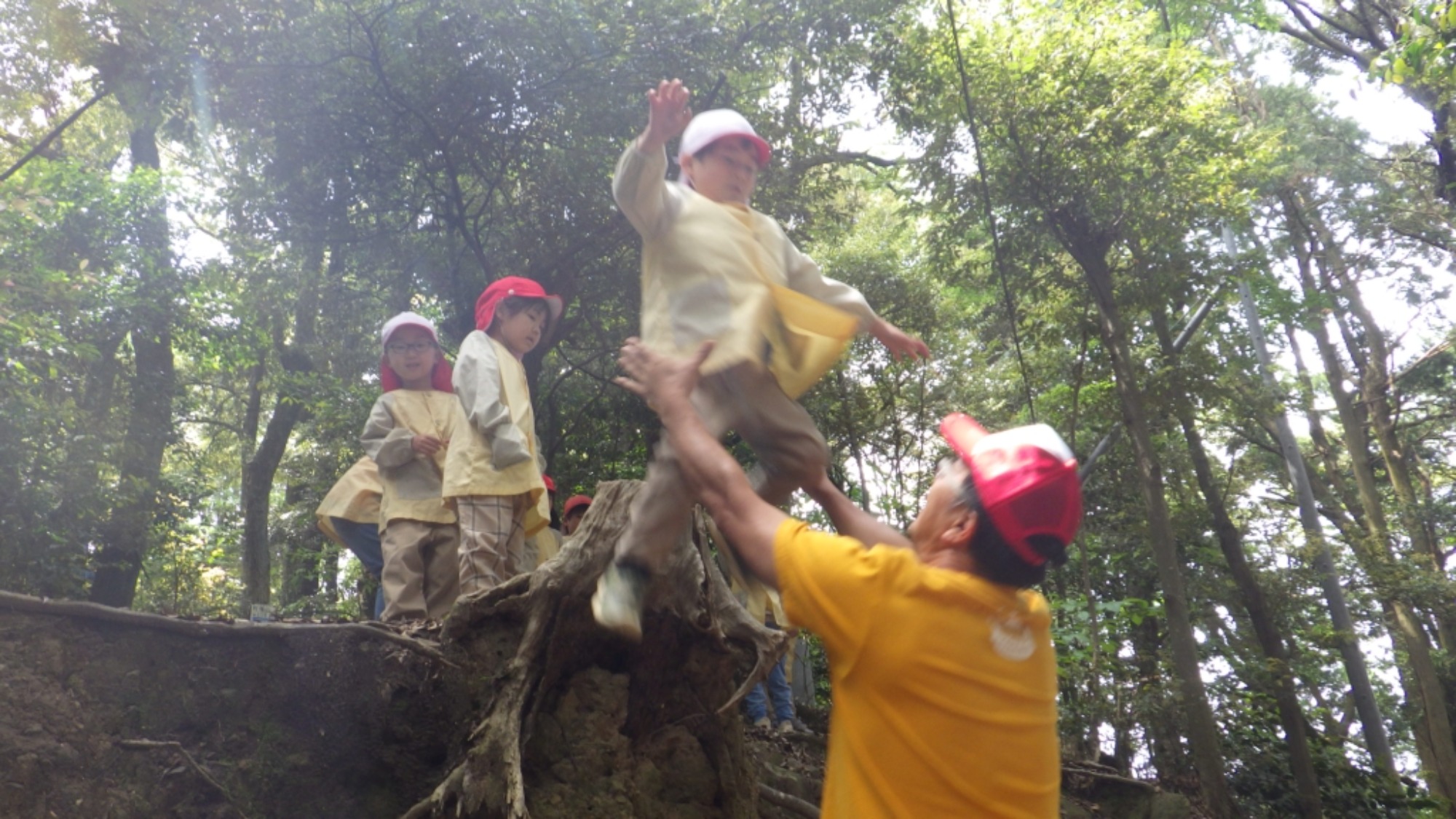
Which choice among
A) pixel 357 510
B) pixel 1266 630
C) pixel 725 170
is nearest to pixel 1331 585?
pixel 1266 630

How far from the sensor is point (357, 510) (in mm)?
5012

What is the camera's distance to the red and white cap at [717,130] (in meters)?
3.13

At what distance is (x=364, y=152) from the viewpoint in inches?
320

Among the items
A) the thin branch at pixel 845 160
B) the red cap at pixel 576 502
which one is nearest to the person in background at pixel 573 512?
the red cap at pixel 576 502

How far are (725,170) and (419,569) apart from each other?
2599 millimetres

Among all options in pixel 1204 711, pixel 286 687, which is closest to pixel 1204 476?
pixel 1204 711

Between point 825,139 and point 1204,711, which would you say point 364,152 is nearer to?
point 825,139

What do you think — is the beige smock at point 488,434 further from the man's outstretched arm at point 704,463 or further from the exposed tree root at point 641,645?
the man's outstretched arm at point 704,463

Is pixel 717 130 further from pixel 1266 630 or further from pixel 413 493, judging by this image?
pixel 1266 630

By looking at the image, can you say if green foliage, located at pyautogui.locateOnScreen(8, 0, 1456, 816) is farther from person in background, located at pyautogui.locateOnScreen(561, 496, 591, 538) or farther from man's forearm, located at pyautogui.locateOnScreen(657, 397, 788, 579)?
man's forearm, located at pyautogui.locateOnScreen(657, 397, 788, 579)

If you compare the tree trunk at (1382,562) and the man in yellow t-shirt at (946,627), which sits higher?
the tree trunk at (1382,562)

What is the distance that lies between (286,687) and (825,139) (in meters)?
8.61

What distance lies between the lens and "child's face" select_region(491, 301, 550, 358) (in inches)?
186

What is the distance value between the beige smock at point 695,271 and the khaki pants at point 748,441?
3.5 inches
